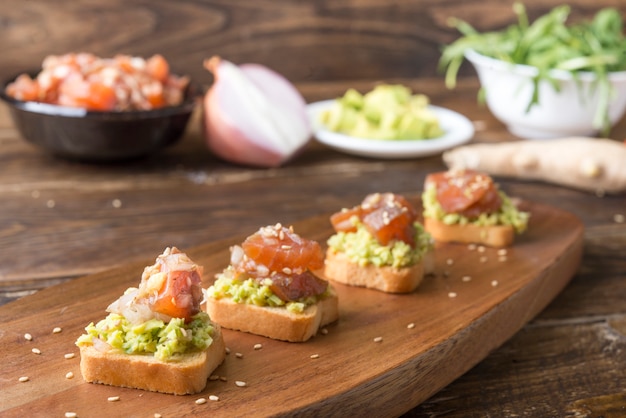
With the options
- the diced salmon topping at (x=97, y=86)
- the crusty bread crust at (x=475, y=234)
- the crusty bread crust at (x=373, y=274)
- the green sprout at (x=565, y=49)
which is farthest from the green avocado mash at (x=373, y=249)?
the green sprout at (x=565, y=49)

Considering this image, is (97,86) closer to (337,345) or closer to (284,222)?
(284,222)

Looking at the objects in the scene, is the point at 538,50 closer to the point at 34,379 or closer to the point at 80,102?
the point at 80,102

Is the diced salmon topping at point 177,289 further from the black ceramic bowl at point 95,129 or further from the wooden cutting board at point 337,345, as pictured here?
the black ceramic bowl at point 95,129

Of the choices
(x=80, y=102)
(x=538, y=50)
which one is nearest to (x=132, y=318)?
(x=80, y=102)

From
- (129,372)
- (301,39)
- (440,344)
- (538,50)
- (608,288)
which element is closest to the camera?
(129,372)

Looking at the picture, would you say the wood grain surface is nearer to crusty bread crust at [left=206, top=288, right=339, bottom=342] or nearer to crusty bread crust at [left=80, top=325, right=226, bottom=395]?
crusty bread crust at [left=80, top=325, right=226, bottom=395]
